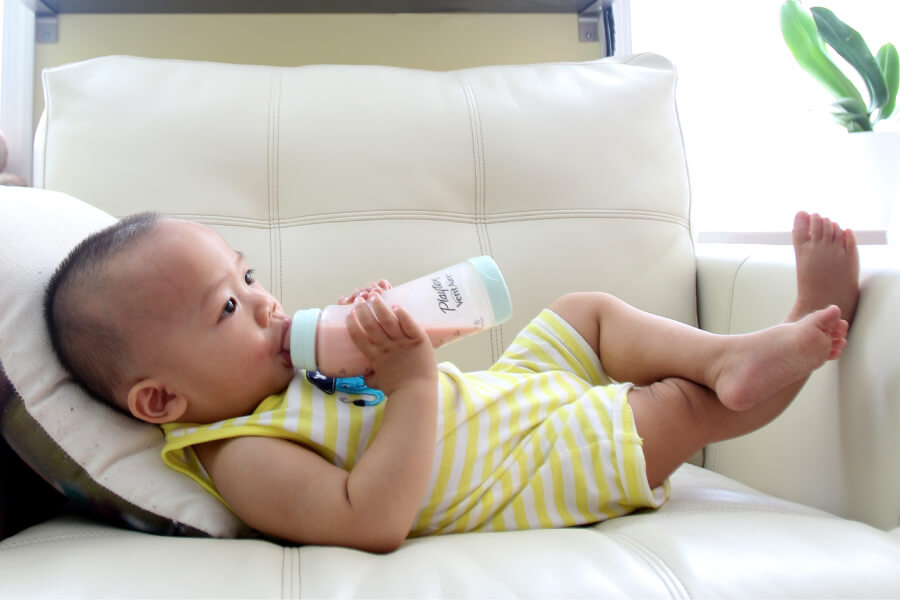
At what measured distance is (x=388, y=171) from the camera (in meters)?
1.25

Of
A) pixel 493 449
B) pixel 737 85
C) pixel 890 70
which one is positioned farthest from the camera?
pixel 737 85

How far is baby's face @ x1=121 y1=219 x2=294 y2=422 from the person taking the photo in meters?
0.79

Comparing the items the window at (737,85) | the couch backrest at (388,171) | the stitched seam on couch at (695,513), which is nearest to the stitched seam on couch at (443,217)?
the couch backrest at (388,171)

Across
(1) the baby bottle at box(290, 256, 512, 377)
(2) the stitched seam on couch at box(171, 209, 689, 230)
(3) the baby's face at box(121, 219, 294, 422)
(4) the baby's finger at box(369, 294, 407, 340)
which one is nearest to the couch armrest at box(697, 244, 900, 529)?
(2) the stitched seam on couch at box(171, 209, 689, 230)

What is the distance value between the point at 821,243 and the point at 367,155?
2.27 feet

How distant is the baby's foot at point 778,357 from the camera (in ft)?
2.58

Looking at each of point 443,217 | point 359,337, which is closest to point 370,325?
point 359,337

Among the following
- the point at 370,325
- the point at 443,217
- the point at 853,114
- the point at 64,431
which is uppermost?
the point at 853,114

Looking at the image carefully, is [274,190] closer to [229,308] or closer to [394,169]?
[394,169]

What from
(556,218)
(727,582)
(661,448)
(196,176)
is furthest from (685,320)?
(196,176)

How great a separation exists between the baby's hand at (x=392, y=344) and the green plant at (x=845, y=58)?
1.32m

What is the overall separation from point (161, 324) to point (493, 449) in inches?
15.2

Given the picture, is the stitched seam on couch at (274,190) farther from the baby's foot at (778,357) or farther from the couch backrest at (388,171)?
the baby's foot at (778,357)

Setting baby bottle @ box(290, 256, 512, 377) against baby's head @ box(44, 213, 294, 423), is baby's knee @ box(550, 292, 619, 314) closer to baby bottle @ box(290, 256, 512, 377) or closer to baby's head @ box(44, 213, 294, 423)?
baby bottle @ box(290, 256, 512, 377)
